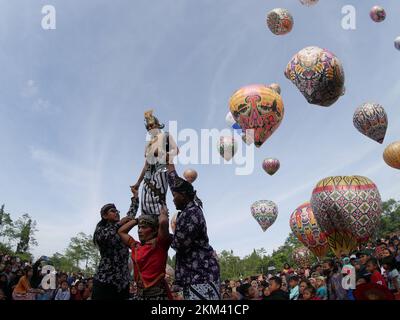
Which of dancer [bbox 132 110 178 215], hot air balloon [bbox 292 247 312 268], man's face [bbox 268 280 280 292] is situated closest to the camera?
dancer [bbox 132 110 178 215]

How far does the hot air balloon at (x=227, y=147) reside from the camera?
23.7m

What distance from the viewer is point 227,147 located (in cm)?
2380

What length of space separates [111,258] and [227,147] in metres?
19.3

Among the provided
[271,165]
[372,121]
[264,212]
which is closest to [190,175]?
[372,121]

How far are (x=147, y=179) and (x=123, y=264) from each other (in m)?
1.22

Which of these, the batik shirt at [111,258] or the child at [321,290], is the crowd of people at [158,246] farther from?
the child at [321,290]

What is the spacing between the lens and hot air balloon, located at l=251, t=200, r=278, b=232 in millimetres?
29234

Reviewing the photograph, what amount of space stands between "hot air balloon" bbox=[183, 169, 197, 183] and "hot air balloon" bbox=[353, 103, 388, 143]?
1183 centimetres

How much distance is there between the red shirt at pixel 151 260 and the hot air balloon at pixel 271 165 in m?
23.9

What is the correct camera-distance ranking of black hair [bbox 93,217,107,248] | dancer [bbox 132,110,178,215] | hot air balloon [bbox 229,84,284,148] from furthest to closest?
hot air balloon [bbox 229,84,284,148], dancer [bbox 132,110,178,215], black hair [bbox 93,217,107,248]

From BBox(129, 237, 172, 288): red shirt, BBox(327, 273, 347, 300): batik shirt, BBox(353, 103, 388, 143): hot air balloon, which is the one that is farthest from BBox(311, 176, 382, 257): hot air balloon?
BBox(129, 237, 172, 288): red shirt

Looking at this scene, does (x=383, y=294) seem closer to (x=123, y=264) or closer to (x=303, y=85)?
(x=123, y=264)

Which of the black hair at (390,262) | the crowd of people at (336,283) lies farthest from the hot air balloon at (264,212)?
the black hair at (390,262)

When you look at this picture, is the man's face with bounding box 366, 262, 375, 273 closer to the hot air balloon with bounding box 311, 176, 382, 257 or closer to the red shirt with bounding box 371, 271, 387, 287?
the red shirt with bounding box 371, 271, 387, 287
